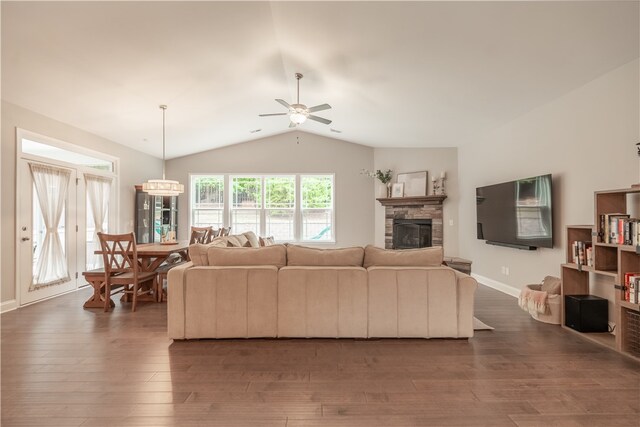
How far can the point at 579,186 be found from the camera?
3.56 meters

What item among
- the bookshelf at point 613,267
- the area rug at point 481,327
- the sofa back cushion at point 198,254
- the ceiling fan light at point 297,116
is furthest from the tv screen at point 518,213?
the sofa back cushion at point 198,254

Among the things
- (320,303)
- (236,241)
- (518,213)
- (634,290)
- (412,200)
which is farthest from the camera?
(412,200)

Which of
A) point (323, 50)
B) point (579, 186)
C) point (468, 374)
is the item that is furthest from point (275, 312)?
point (579, 186)

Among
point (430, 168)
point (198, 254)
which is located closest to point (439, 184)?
point (430, 168)

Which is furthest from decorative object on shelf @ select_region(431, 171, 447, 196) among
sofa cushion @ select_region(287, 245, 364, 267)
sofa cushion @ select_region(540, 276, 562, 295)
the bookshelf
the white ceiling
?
sofa cushion @ select_region(287, 245, 364, 267)

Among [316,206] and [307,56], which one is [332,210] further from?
[307,56]

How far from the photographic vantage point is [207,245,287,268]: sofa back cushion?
3.11 metres

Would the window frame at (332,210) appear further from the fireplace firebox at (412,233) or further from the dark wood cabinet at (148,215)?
the dark wood cabinet at (148,215)

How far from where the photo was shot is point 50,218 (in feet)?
14.7

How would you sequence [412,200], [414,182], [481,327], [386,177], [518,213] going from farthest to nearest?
[386,177]
[414,182]
[412,200]
[518,213]
[481,327]

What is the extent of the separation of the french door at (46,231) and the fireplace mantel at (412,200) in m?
5.93

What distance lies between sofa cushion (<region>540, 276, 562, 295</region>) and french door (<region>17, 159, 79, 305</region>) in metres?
6.65

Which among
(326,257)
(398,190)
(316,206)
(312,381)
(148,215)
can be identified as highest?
(398,190)

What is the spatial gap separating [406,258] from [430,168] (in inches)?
177
